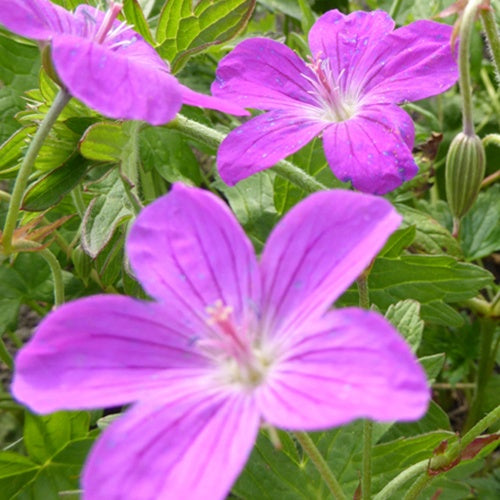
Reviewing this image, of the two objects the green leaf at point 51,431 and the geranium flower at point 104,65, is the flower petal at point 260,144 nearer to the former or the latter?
the geranium flower at point 104,65

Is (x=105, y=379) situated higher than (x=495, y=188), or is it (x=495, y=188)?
(x=105, y=379)

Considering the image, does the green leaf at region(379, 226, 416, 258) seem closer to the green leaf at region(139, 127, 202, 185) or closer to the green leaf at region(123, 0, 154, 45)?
the green leaf at region(139, 127, 202, 185)

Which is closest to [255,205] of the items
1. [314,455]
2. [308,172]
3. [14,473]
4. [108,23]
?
[308,172]

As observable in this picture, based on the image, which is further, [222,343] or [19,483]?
[19,483]

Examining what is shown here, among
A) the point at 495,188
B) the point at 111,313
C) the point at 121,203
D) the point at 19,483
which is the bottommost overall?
the point at 19,483

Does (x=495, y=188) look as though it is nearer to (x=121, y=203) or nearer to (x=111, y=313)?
(x=121, y=203)

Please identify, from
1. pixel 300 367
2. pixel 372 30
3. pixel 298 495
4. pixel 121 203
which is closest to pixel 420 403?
pixel 300 367

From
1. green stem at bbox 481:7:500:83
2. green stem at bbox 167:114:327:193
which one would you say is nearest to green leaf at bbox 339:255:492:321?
green stem at bbox 167:114:327:193
